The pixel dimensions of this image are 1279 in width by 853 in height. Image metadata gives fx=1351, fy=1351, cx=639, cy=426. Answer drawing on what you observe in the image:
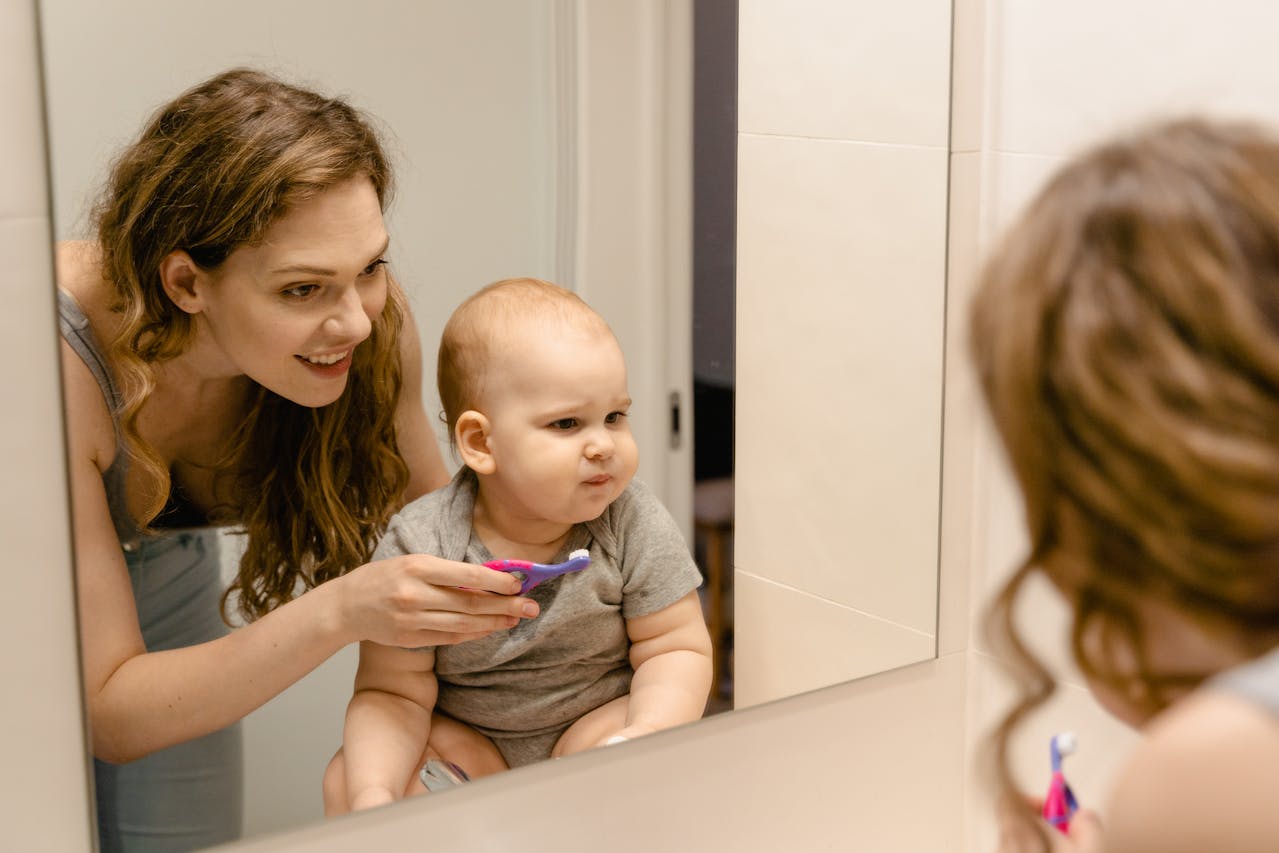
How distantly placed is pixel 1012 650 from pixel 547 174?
423mm

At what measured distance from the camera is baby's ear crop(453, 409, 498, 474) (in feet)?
2.86

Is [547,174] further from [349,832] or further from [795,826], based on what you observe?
[795,826]

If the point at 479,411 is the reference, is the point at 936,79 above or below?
above

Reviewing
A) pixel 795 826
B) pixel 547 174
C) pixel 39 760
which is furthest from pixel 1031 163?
pixel 39 760

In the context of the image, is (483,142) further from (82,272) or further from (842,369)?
(842,369)

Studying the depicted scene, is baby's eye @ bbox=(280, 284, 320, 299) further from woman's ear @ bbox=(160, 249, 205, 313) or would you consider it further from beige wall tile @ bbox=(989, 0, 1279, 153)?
beige wall tile @ bbox=(989, 0, 1279, 153)

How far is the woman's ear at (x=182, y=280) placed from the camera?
0.77 meters

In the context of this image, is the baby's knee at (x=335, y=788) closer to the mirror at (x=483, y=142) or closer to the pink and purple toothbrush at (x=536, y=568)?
the mirror at (x=483, y=142)

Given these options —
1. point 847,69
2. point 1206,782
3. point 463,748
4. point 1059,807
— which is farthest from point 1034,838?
point 847,69

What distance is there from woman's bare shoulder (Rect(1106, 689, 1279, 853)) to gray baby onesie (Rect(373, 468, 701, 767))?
44cm

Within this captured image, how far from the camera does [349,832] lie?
2.85 ft

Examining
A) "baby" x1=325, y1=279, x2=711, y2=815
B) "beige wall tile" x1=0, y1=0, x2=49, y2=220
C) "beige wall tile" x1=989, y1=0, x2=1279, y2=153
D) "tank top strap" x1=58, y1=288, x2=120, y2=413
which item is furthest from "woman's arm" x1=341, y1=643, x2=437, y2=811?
"beige wall tile" x1=989, y1=0, x2=1279, y2=153

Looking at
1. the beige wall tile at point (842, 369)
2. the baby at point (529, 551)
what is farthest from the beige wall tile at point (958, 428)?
the baby at point (529, 551)

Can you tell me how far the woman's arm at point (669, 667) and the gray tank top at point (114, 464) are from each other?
0.31 metres
